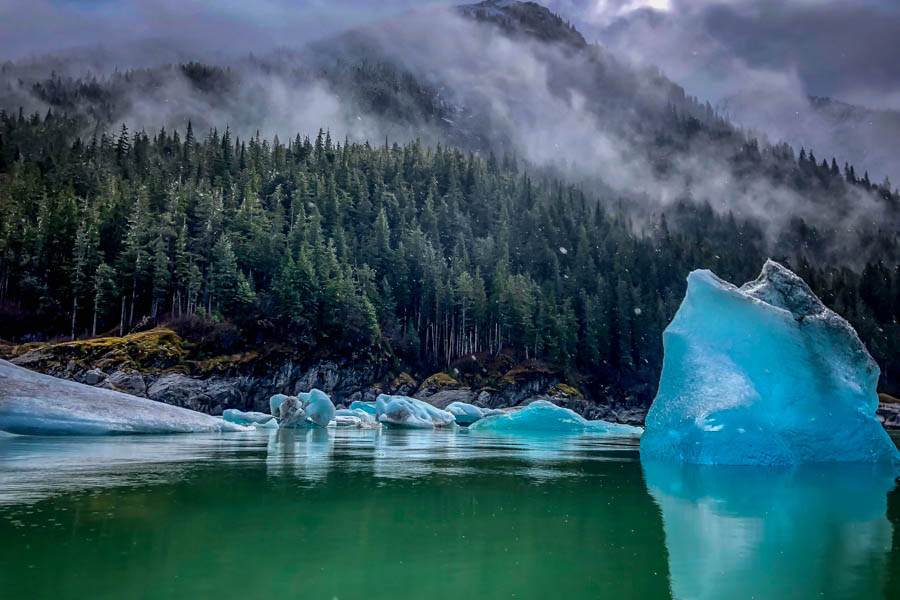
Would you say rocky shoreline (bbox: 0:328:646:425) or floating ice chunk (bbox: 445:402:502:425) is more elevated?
rocky shoreline (bbox: 0:328:646:425)

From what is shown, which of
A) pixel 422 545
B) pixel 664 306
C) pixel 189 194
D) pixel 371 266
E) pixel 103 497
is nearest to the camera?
pixel 422 545

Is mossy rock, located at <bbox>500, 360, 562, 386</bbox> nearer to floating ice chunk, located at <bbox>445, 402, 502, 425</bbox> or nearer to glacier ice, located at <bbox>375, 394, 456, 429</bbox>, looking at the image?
floating ice chunk, located at <bbox>445, 402, 502, 425</bbox>

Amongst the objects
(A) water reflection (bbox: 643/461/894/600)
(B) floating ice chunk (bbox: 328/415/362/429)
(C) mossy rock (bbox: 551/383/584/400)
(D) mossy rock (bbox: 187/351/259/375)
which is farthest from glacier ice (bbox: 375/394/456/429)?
(A) water reflection (bbox: 643/461/894/600)

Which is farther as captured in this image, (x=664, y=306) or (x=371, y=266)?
(x=664, y=306)

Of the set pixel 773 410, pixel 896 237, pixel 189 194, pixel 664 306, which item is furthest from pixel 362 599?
pixel 896 237

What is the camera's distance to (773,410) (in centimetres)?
2203

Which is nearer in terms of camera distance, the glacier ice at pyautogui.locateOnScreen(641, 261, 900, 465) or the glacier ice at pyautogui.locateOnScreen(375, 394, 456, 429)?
the glacier ice at pyautogui.locateOnScreen(641, 261, 900, 465)

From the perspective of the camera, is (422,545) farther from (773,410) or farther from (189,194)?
(189,194)

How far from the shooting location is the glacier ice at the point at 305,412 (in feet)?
154

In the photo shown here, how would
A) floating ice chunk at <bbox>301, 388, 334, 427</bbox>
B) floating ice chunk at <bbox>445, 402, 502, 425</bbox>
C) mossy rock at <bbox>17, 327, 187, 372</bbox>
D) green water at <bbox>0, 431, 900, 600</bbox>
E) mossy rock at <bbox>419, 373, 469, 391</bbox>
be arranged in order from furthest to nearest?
mossy rock at <bbox>419, 373, 469, 391</bbox> → floating ice chunk at <bbox>445, 402, 502, 425</bbox> → mossy rock at <bbox>17, 327, 187, 372</bbox> → floating ice chunk at <bbox>301, 388, 334, 427</bbox> → green water at <bbox>0, 431, 900, 600</bbox>

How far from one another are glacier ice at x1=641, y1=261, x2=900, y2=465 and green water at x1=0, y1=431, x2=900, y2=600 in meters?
3.88

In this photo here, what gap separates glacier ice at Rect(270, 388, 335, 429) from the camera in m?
46.8

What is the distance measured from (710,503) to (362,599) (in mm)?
9193

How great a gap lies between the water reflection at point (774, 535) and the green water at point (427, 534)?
4cm
